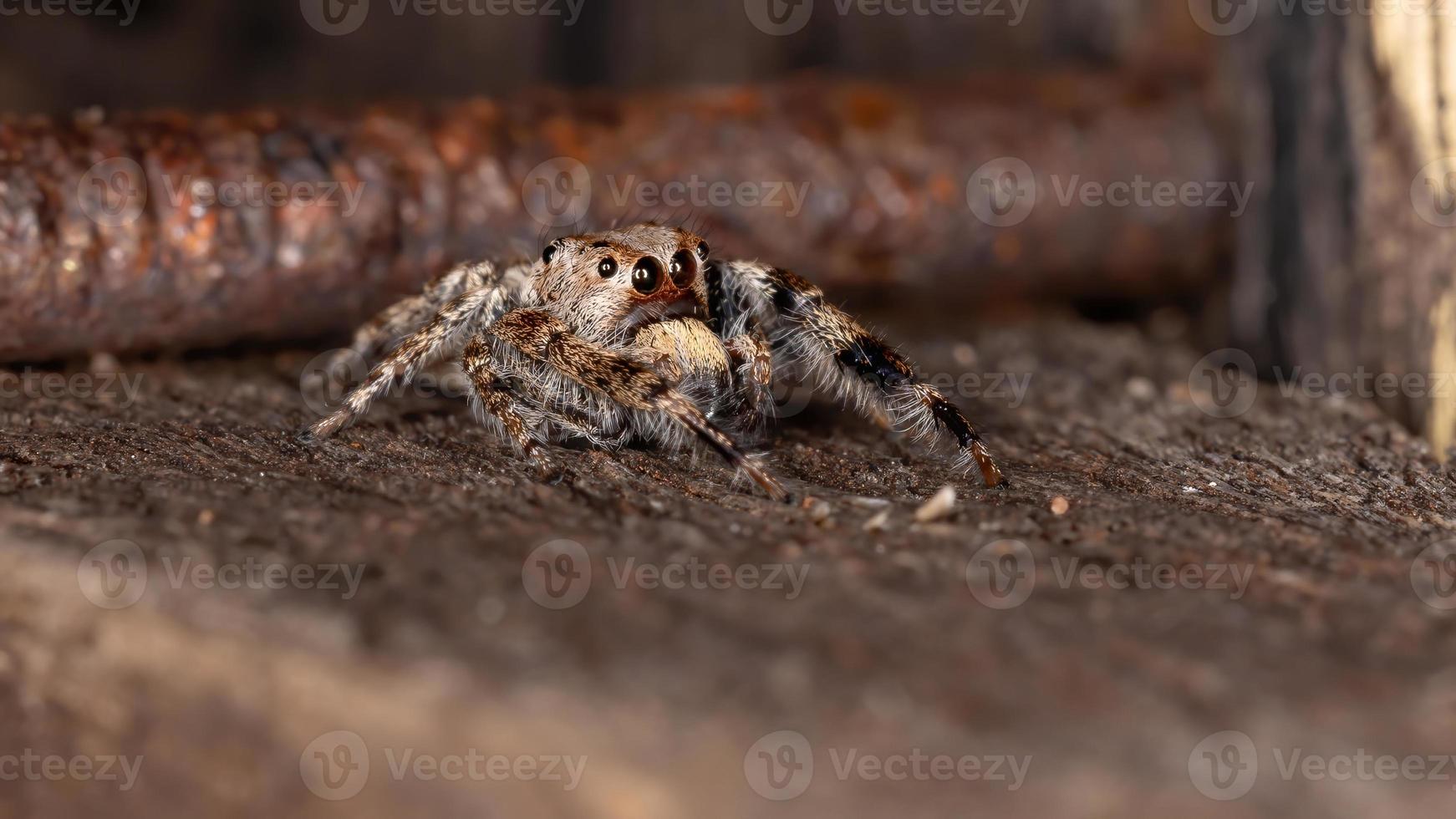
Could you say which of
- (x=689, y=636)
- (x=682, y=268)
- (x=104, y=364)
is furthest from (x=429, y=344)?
(x=689, y=636)

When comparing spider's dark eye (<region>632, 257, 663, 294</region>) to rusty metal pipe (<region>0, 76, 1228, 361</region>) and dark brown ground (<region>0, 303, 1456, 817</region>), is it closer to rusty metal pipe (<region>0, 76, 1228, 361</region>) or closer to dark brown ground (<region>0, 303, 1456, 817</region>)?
dark brown ground (<region>0, 303, 1456, 817</region>)

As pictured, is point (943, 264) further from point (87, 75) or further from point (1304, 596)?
point (87, 75)

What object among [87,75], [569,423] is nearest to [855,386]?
[569,423]

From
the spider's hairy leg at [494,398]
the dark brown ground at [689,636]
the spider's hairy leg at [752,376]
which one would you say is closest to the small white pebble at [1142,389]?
the dark brown ground at [689,636]

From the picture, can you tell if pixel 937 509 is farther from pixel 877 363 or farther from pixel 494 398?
pixel 494 398

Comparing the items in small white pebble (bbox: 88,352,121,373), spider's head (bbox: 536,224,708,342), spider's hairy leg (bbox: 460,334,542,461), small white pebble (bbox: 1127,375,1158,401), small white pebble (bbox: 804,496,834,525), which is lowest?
small white pebble (bbox: 1127,375,1158,401)

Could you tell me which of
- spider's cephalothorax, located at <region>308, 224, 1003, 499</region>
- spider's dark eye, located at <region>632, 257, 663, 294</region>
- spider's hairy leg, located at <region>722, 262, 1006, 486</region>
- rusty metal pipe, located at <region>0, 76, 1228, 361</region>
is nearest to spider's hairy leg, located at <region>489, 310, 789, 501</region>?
spider's cephalothorax, located at <region>308, 224, 1003, 499</region>

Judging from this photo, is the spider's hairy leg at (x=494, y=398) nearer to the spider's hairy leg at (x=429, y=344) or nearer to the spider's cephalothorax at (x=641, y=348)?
the spider's cephalothorax at (x=641, y=348)
